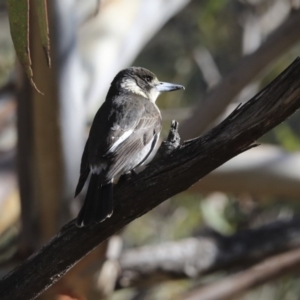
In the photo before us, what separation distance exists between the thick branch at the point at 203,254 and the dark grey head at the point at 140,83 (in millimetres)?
980

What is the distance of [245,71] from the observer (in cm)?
358

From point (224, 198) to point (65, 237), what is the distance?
371 cm

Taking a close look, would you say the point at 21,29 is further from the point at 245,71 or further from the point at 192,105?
the point at 192,105

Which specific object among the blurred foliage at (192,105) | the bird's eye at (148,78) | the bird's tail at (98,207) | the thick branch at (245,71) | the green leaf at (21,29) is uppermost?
the green leaf at (21,29)

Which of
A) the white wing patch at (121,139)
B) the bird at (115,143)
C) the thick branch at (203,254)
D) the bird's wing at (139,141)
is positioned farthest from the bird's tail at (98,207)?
the thick branch at (203,254)

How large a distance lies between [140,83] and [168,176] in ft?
4.39

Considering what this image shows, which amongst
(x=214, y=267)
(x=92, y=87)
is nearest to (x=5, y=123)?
(x=92, y=87)

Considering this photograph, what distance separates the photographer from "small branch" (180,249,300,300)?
12.8ft

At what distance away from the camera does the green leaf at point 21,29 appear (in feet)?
4.99

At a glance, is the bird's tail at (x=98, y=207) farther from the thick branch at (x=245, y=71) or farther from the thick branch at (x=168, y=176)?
the thick branch at (x=245, y=71)

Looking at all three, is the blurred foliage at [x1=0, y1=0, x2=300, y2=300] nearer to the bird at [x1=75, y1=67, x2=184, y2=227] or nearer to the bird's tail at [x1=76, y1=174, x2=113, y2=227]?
the bird at [x1=75, y1=67, x2=184, y2=227]

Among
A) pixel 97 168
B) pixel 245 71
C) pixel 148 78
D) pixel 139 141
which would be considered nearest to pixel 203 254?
pixel 245 71

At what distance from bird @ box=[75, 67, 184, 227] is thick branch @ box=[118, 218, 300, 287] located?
1127 millimetres

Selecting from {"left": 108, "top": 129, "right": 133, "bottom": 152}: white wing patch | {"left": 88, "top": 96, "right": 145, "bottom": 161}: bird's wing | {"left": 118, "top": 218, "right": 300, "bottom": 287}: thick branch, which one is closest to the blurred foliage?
{"left": 118, "top": 218, "right": 300, "bottom": 287}: thick branch
